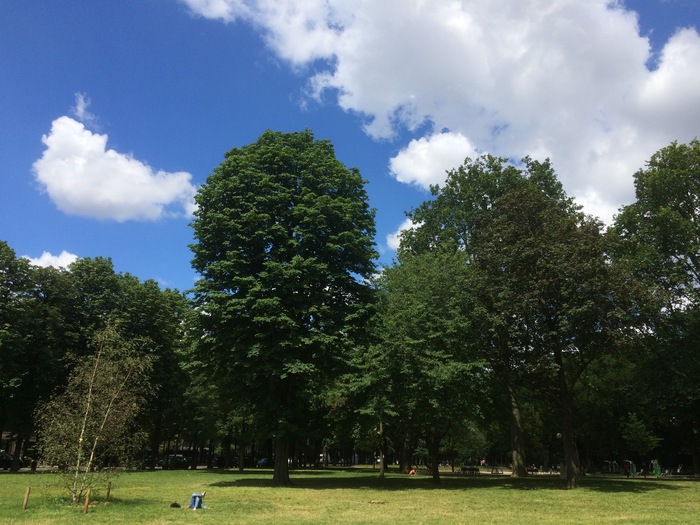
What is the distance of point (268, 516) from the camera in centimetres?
1493

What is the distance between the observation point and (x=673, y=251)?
33125mm

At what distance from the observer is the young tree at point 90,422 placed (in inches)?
661

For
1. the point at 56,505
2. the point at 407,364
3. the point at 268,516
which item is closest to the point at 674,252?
the point at 407,364

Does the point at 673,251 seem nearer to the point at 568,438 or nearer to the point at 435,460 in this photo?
the point at 568,438

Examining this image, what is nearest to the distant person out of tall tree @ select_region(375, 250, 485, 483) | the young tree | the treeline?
the young tree

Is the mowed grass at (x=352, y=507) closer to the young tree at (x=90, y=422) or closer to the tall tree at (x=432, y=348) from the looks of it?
the young tree at (x=90, y=422)

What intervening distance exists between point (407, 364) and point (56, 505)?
660 inches

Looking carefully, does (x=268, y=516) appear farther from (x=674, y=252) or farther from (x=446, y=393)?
(x=674, y=252)

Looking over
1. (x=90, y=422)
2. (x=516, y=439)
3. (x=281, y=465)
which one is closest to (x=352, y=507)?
(x=90, y=422)

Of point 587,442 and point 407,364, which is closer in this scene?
point 407,364

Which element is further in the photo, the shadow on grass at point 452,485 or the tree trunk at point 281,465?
the tree trunk at point 281,465

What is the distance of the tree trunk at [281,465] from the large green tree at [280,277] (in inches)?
2.0

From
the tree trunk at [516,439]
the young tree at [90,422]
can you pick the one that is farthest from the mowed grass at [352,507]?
the tree trunk at [516,439]

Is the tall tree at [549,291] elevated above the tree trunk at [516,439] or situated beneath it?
elevated above
